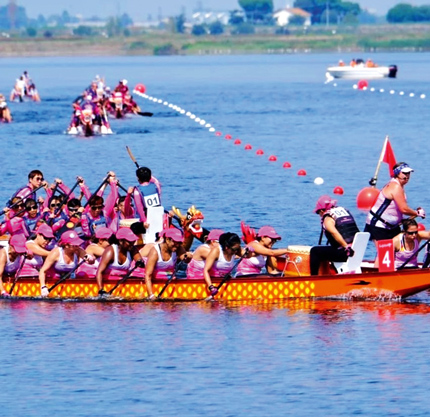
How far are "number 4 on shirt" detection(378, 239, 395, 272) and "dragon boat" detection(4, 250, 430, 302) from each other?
119 millimetres

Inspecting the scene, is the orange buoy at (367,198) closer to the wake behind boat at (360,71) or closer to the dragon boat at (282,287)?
the dragon boat at (282,287)

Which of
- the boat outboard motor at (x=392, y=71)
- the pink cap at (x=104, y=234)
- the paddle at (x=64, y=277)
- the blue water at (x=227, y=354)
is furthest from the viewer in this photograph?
the boat outboard motor at (x=392, y=71)

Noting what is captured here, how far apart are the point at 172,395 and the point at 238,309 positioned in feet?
18.3

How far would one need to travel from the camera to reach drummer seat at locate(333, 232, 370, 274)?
27.0 meters

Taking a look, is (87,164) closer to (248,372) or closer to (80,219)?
(80,219)

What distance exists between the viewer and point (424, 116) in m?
88.9

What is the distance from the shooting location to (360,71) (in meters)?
134

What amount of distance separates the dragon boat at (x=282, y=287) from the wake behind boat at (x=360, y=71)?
4195 inches

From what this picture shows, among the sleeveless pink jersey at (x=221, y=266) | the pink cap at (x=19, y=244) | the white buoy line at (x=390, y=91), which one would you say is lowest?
the white buoy line at (x=390, y=91)

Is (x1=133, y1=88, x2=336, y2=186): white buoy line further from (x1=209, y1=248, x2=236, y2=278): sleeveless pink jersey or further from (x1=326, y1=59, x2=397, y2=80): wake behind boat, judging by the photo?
(x1=209, y1=248, x2=236, y2=278): sleeveless pink jersey

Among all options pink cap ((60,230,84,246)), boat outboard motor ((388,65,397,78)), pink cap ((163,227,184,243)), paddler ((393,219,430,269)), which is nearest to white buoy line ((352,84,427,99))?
boat outboard motor ((388,65,397,78))

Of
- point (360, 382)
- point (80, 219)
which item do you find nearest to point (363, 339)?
point (360, 382)

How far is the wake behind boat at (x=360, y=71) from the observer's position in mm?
133163

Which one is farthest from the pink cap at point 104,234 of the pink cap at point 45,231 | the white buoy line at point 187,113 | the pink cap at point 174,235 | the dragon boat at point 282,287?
the white buoy line at point 187,113
